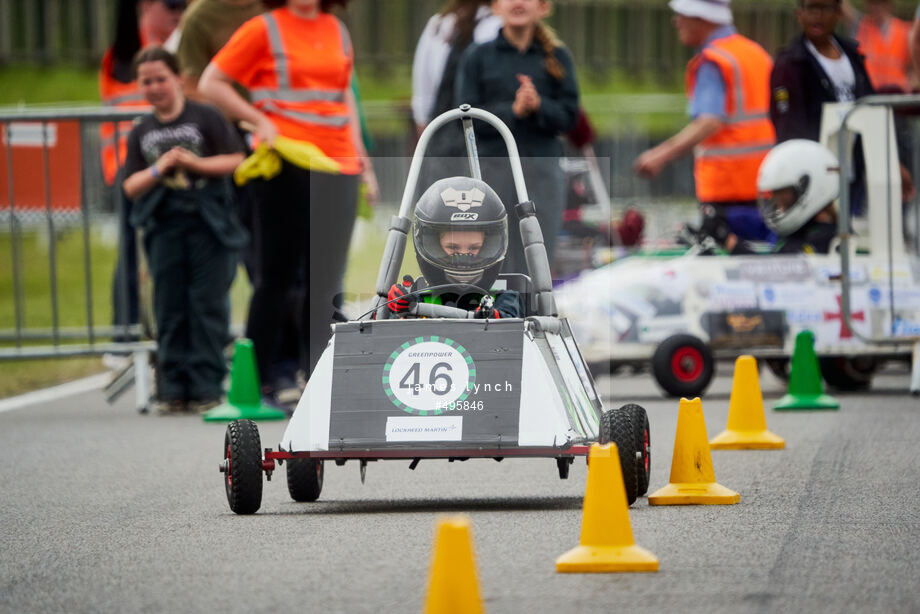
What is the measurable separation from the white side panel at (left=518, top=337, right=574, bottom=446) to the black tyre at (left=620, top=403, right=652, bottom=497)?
12.2 inches

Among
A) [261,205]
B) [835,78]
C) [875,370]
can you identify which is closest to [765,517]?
[261,205]

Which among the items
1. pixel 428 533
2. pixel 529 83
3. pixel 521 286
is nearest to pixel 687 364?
pixel 529 83

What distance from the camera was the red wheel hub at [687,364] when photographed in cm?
1155

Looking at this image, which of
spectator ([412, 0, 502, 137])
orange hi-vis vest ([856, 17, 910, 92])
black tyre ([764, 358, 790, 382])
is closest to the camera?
spectator ([412, 0, 502, 137])

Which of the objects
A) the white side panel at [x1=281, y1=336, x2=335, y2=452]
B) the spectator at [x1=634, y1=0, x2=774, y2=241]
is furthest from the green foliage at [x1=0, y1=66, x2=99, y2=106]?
the white side panel at [x1=281, y1=336, x2=335, y2=452]

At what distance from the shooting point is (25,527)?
6691 millimetres

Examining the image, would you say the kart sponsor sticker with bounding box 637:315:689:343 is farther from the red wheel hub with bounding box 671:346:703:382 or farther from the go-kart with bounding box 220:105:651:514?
the go-kart with bounding box 220:105:651:514

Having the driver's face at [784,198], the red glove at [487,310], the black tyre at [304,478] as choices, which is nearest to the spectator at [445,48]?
the driver's face at [784,198]

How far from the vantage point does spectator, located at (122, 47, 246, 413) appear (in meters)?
11.4

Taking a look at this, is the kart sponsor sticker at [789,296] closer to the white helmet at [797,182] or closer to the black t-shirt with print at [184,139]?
the white helmet at [797,182]

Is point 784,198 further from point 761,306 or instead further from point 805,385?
point 805,385

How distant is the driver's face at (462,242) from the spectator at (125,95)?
5290mm

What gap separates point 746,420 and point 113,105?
20.3 feet

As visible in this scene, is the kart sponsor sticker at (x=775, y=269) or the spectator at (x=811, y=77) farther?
the spectator at (x=811, y=77)
